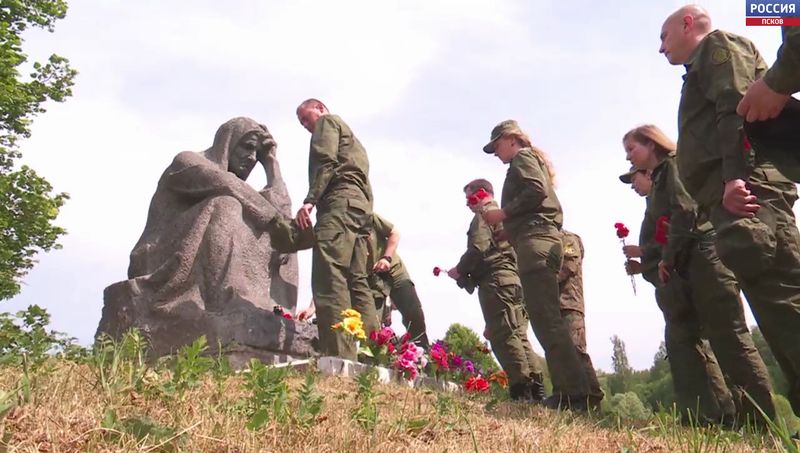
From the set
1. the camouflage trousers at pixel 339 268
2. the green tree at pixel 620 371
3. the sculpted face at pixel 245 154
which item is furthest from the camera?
the green tree at pixel 620 371

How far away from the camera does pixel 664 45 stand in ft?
13.7

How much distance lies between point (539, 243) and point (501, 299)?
1.60 metres

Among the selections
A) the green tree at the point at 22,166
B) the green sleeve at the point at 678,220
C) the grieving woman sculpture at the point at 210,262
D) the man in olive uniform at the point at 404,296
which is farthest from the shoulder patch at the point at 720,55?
the green tree at the point at 22,166

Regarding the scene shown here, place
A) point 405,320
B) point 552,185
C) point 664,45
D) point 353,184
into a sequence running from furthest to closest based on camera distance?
1. point 405,320
2. point 353,184
3. point 552,185
4. point 664,45

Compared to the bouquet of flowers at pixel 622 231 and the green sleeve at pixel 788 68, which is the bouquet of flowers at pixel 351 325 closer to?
the bouquet of flowers at pixel 622 231

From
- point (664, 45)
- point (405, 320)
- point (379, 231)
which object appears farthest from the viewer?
point (405, 320)

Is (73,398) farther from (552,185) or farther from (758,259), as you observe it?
(552,185)

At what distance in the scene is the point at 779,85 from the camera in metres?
2.57

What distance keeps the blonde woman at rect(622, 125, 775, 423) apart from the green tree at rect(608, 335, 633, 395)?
26101 millimetres

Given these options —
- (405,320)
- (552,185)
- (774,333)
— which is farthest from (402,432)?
(405,320)

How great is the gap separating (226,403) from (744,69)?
2.72 m

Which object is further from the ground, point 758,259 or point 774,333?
point 758,259

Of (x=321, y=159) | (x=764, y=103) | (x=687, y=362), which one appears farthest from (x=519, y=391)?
(x=764, y=103)

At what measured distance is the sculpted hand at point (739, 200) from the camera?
314cm
